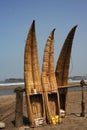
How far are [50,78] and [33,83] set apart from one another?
112cm

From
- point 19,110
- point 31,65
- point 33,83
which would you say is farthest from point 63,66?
point 19,110

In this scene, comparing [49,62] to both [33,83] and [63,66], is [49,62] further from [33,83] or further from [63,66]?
[33,83]

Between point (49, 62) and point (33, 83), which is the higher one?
point (49, 62)

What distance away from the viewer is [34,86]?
1547 cm

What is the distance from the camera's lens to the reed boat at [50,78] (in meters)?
15.9

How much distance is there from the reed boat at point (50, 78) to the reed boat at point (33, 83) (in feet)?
1.31

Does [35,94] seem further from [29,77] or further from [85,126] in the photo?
[85,126]

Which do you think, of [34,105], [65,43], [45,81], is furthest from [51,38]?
[34,105]

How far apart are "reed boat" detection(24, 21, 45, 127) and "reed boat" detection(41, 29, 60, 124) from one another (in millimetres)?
400

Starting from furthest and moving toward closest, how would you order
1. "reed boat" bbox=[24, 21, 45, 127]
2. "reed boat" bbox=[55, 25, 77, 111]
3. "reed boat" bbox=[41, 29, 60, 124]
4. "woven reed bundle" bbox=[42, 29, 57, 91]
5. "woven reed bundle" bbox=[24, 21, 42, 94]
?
"reed boat" bbox=[55, 25, 77, 111], "woven reed bundle" bbox=[42, 29, 57, 91], "reed boat" bbox=[41, 29, 60, 124], "woven reed bundle" bbox=[24, 21, 42, 94], "reed boat" bbox=[24, 21, 45, 127]

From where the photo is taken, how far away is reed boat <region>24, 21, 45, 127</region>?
50.1ft

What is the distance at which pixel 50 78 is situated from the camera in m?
16.2

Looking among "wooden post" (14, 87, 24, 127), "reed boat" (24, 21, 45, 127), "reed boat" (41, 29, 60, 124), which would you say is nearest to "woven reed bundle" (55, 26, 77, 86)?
"reed boat" (41, 29, 60, 124)

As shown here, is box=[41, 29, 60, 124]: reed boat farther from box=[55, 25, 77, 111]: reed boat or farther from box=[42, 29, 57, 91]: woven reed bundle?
box=[55, 25, 77, 111]: reed boat
